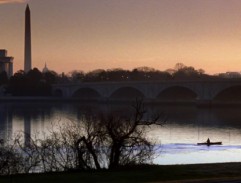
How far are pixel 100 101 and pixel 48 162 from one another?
319ft

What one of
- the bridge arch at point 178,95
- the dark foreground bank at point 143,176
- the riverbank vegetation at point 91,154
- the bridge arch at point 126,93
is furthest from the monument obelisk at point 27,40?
the dark foreground bank at point 143,176

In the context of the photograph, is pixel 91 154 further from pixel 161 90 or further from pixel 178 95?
pixel 178 95

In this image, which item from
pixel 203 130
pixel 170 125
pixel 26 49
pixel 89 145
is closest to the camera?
pixel 89 145

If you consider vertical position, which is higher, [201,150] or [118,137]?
[118,137]

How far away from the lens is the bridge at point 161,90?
325 ft

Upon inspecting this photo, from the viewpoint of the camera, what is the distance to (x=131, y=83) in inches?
4515

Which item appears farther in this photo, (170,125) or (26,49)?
(26,49)

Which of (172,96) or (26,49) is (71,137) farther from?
(26,49)

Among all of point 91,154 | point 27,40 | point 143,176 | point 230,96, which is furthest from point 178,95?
point 143,176

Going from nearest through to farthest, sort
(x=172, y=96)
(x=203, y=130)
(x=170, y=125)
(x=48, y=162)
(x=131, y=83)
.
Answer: (x=48, y=162)
(x=203, y=130)
(x=170, y=125)
(x=131, y=83)
(x=172, y=96)

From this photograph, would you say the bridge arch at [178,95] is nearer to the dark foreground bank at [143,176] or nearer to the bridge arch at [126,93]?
the bridge arch at [126,93]

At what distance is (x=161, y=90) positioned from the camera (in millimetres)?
108500

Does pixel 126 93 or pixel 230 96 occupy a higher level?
pixel 126 93

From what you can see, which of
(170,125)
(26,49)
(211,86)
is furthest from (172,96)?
(170,125)
